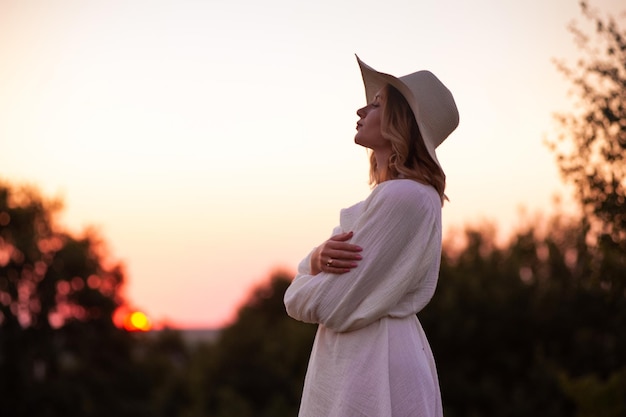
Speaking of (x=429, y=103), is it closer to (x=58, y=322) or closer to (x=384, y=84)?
(x=384, y=84)

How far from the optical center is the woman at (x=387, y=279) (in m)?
3.68

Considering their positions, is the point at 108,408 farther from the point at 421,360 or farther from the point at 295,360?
the point at 421,360

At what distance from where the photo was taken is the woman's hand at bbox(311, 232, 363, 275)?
12.4 ft

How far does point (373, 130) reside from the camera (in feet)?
13.1

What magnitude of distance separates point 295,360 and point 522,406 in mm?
9501

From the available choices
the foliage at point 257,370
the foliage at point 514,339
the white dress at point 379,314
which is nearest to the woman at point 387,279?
the white dress at point 379,314

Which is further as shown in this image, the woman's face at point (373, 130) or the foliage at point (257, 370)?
the foliage at point (257, 370)

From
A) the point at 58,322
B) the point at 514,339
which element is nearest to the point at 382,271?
the point at 514,339

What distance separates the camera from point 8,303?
141 feet

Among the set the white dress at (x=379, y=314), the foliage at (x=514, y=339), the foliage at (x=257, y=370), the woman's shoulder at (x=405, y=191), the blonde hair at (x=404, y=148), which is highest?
the blonde hair at (x=404, y=148)

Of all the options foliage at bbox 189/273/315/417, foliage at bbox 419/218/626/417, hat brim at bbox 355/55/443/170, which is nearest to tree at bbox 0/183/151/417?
foliage at bbox 189/273/315/417

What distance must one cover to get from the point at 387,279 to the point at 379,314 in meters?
0.14

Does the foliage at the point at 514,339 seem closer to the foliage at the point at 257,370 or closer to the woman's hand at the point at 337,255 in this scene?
the foliage at the point at 257,370

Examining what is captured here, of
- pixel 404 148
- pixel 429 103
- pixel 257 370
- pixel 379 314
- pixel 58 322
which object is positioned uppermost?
pixel 429 103
